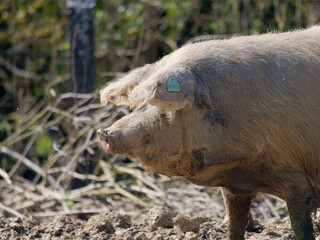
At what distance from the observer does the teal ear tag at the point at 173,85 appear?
3.18 meters

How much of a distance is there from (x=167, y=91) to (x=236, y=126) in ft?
1.57

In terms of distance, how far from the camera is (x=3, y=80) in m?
9.59

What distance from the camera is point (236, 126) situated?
11.0ft

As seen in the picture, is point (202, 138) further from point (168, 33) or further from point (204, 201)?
point (168, 33)

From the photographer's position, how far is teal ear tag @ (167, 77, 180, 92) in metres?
3.18

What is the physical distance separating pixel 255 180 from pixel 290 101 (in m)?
0.53

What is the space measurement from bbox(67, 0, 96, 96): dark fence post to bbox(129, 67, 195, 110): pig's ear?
340cm

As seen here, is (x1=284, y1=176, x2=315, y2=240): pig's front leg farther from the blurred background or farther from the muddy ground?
the blurred background

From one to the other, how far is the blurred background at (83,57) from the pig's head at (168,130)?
3.07m

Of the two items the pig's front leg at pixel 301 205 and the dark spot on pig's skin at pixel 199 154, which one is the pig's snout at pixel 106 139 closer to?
the dark spot on pig's skin at pixel 199 154

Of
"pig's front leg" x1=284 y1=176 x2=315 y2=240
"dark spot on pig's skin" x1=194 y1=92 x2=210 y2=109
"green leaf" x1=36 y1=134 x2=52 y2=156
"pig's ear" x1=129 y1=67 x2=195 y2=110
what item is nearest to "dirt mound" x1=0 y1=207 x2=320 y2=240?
"pig's front leg" x1=284 y1=176 x2=315 y2=240

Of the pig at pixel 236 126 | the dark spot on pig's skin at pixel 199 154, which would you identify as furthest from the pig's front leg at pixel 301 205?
the dark spot on pig's skin at pixel 199 154

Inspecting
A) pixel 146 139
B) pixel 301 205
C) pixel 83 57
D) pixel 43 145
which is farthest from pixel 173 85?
pixel 43 145

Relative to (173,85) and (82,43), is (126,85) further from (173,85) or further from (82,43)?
(82,43)
